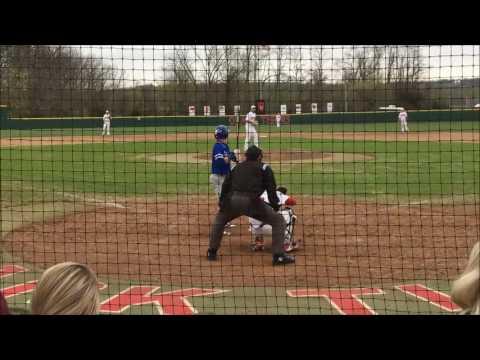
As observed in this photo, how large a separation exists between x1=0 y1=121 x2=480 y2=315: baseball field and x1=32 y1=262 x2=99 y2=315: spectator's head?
412 centimetres

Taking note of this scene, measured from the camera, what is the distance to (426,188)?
14.7 metres

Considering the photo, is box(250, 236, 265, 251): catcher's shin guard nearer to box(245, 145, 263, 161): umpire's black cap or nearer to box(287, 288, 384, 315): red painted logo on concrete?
box(245, 145, 263, 161): umpire's black cap

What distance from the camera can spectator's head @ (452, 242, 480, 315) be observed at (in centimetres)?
212

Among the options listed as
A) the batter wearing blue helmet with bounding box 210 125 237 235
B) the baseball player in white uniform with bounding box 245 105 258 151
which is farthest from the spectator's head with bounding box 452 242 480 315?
the baseball player in white uniform with bounding box 245 105 258 151

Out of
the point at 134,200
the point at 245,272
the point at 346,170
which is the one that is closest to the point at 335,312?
the point at 245,272

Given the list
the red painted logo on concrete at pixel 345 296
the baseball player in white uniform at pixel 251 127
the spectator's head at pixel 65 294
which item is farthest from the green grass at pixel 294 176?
the spectator's head at pixel 65 294

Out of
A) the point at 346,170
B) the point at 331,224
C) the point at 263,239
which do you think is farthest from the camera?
the point at 346,170

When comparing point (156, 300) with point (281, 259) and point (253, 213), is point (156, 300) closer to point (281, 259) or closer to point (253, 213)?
point (253, 213)

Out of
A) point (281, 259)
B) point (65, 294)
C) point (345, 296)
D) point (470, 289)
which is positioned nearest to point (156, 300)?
point (281, 259)

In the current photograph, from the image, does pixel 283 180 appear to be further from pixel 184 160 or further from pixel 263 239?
A: pixel 263 239

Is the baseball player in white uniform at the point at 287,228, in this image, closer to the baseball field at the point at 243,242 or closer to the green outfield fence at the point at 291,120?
the baseball field at the point at 243,242

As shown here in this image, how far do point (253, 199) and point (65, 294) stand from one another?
573 centimetres

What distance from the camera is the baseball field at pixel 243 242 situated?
691 cm

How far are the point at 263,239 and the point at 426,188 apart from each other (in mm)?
6703
